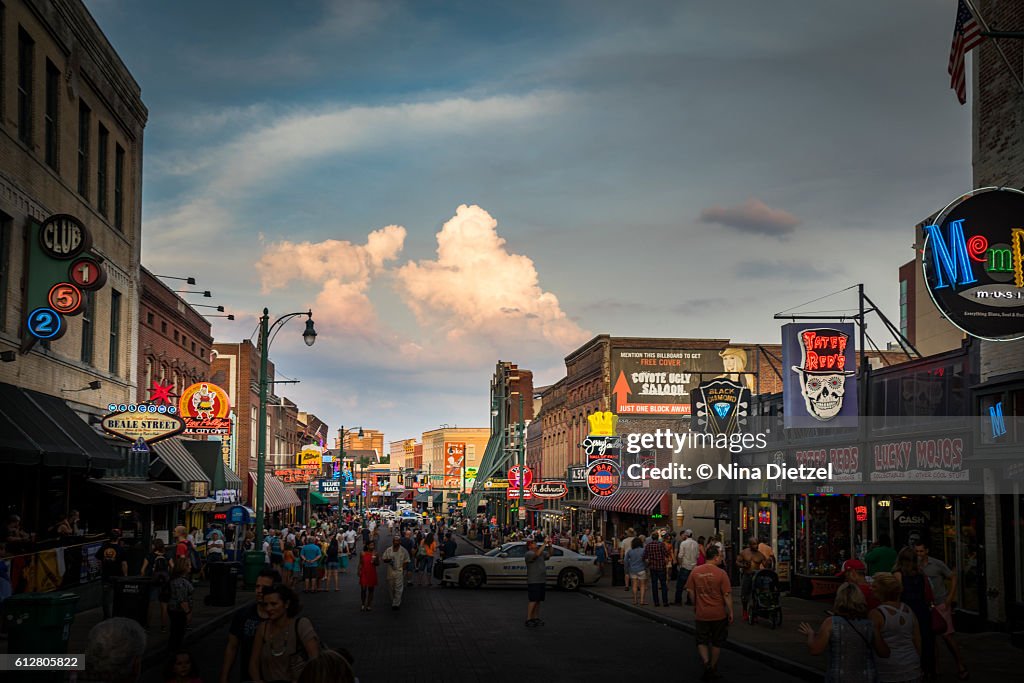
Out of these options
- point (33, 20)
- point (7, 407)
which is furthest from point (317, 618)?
point (33, 20)

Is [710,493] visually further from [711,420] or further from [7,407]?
[7,407]

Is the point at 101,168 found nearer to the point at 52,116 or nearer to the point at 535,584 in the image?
the point at 52,116

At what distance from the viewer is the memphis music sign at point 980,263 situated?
1599cm

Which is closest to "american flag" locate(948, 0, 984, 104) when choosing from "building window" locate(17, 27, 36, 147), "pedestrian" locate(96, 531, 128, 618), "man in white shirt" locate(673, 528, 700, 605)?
"man in white shirt" locate(673, 528, 700, 605)

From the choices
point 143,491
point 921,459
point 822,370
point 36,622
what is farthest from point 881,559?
point 143,491

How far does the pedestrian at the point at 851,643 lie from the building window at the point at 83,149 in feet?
80.9

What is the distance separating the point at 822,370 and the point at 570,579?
1176 centimetres

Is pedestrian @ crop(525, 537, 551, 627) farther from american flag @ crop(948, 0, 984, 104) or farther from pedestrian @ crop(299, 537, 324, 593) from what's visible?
american flag @ crop(948, 0, 984, 104)

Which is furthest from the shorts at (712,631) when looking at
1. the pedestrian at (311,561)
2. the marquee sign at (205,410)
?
the marquee sign at (205,410)

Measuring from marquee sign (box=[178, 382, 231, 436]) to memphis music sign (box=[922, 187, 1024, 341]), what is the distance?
2721 cm

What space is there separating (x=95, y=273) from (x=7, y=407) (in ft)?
10.7

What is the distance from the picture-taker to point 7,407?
70.4 feet

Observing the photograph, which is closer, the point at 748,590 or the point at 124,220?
the point at 748,590

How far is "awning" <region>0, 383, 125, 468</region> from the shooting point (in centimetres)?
2034
